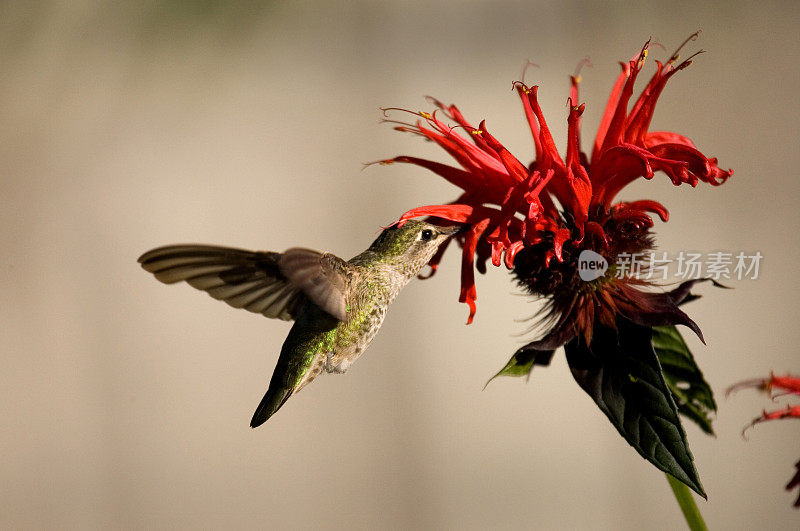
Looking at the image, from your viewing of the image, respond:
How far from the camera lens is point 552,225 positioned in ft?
3.01

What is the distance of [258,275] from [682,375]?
0.58 m

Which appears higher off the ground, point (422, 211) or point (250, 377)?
point (422, 211)

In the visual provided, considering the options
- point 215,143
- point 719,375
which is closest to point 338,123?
A: point 215,143

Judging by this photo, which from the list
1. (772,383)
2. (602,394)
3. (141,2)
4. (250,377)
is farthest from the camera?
(250,377)

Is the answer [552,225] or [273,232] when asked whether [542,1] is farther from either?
[552,225]

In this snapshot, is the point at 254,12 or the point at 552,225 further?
the point at 254,12

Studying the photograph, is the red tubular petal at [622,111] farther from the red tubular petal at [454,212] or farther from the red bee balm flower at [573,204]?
the red tubular petal at [454,212]

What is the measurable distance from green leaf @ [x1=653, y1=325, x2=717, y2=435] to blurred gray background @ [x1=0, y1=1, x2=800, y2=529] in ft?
A: 4.84

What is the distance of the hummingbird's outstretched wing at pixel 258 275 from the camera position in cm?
81

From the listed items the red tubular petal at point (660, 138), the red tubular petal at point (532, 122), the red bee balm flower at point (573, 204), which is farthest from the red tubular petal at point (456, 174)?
the red tubular petal at point (660, 138)

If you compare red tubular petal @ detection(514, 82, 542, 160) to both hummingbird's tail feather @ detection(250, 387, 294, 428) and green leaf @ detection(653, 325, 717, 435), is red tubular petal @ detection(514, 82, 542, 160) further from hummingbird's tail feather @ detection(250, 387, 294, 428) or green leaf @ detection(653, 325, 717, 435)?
hummingbird's tail feather @ detection(250, 387, 294, 428)

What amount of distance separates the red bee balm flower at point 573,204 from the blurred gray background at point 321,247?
4.67 feet

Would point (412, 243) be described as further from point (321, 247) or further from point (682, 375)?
point (321, 247)

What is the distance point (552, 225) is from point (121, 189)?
178 centimetres
